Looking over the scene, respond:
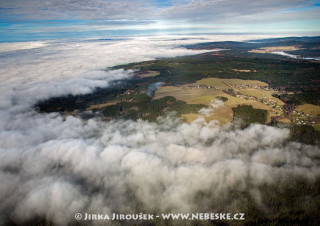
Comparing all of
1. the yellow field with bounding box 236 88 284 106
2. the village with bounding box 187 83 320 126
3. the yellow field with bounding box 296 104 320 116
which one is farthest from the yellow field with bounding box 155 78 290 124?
the yellow field with bounding box 296 104 320 116

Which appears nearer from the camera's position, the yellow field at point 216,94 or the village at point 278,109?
the village at point 278,109

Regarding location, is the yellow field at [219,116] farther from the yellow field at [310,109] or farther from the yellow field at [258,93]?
the yellow field at [310,109]

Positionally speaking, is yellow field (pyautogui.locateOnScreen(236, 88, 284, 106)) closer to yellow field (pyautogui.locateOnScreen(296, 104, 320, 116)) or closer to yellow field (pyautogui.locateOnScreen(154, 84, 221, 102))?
yellow field (pyautogui.locateOnScreen(296, 104, 320, 116))

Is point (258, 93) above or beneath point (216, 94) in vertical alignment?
above

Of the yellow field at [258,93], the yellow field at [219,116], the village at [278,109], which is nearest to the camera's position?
the village at [278,109]

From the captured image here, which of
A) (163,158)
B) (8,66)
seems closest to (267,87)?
(163,158)

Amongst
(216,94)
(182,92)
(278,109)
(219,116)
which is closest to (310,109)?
(278,109)

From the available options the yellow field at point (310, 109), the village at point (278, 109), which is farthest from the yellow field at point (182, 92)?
the yellow field at point (310, 109)

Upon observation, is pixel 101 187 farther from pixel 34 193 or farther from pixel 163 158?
pixel 163 158

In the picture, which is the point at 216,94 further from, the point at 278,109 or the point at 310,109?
the point at 310,109
